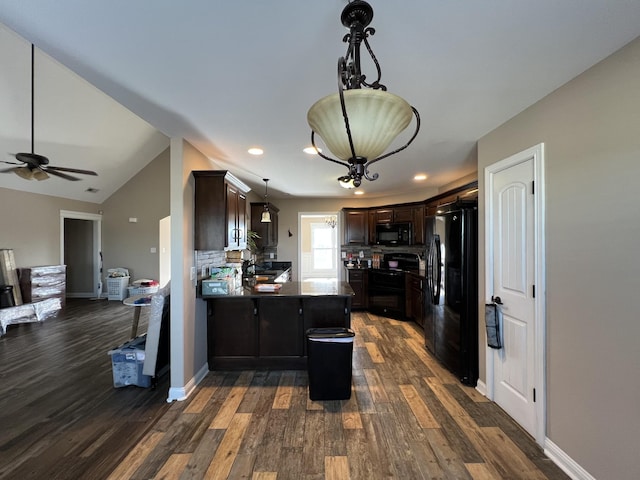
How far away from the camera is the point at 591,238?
66.4 inches

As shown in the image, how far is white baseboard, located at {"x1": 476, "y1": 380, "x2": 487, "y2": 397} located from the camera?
2711 millimetres

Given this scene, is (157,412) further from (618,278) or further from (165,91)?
(618,278)

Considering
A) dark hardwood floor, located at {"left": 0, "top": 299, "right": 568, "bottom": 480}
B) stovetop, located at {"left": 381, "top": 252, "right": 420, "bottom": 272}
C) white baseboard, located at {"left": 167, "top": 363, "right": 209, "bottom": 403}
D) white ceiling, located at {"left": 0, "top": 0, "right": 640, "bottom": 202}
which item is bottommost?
dark hardwood floor, located at {"left": 0, "top": 299, "right": 568, "bottom": 480}

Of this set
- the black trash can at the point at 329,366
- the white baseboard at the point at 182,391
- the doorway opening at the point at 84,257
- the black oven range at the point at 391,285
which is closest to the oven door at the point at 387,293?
the black oven range at the point at 391,285

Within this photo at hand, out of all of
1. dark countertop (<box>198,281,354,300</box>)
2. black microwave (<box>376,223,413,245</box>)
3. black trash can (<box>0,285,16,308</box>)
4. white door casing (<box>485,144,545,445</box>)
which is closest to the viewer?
white door casing (<box>485,144,545,445</box>)

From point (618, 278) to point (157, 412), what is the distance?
346cm

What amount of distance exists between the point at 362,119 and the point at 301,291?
2.61 meters

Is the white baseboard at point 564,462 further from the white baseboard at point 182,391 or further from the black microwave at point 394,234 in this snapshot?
the black microwave at point 394,234

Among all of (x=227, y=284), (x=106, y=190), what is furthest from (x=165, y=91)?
(x=106, y=190)

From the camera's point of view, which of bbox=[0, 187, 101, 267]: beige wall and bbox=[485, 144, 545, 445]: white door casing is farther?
bbox=[0, 187, 101, 267]: beige wall

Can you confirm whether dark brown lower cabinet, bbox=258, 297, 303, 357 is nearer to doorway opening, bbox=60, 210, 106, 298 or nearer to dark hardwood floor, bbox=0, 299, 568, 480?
dark hardwood floor, bbox=0, 299, 568, 480

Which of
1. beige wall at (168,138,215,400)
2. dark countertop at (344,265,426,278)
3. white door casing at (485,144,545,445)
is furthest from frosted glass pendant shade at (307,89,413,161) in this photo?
dark countertop at (344,265,426,278)

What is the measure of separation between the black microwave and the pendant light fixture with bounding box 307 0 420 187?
4752 mm

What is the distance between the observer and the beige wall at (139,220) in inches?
288
